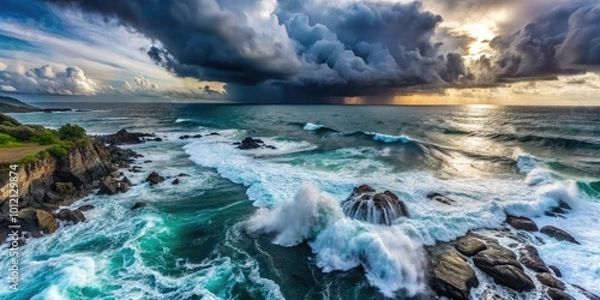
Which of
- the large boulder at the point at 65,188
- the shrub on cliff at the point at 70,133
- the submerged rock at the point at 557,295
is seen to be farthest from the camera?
the shrub on cliff at the point at 70,133

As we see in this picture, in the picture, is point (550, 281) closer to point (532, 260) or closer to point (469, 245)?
point (532, 260)

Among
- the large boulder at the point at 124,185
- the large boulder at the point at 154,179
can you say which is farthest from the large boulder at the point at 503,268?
the large boulder at the point at 124,185

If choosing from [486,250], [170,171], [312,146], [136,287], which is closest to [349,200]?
[486,250]

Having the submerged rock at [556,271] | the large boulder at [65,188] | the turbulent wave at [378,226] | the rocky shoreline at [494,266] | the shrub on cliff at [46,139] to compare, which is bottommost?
the submerged rock at [556,271]

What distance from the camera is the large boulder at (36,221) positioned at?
12820mm

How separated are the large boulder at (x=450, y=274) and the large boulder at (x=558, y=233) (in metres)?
5.98

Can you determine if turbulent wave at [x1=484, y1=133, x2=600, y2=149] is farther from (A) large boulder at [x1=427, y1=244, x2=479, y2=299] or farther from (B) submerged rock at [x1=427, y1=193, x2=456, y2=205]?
(A) large boulder at [x1=427, y1=244, x2=479, y2=299]

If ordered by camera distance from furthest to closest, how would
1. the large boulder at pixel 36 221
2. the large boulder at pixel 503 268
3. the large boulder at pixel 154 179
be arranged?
the large boulder at pixel 154 179 < the large boulder at pixel 36 221 < the large boulder at pixel 503 268

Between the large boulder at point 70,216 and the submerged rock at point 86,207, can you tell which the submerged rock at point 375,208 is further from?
the submerged rock at point 86,207

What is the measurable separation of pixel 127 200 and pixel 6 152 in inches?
302

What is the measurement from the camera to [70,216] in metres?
14.3

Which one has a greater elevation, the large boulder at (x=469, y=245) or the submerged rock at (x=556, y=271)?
the large boulder at (x=469, y=245)

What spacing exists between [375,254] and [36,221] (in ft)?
53.3

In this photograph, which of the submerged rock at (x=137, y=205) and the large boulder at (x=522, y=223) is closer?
the large boulder at (x=522, y=223)
